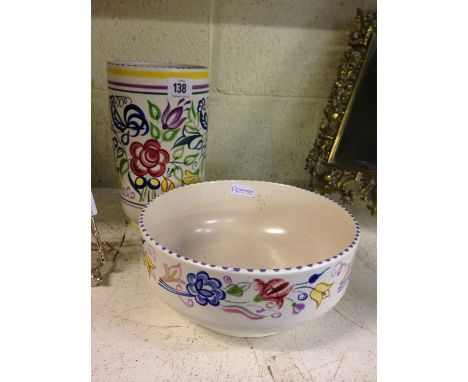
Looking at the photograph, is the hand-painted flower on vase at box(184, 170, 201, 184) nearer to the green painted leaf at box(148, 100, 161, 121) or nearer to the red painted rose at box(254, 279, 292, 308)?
the green painted leaf at box(148, 100, 161, 121)

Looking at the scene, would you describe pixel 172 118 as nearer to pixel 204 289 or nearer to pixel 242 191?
pixel 242 191

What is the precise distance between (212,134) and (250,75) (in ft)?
0.38

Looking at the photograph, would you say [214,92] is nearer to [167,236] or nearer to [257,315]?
[167,236]

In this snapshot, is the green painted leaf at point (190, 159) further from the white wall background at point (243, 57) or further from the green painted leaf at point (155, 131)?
the white wall background at point (243, 57)

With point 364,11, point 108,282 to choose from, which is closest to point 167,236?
point 108,282

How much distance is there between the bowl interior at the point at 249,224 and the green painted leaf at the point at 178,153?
0.04m

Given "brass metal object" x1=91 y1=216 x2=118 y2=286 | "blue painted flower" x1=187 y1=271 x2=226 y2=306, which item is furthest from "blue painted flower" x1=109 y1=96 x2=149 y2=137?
"blue painted flower" x1=187 y1=271 x2=226 y2=306

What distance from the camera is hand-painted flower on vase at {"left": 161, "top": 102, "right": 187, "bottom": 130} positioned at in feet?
1.61

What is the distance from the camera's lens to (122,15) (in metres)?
0.60

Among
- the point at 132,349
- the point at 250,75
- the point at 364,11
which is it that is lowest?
the point at 132,349

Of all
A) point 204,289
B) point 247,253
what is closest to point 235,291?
point 204,289

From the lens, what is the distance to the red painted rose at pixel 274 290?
1.01ft

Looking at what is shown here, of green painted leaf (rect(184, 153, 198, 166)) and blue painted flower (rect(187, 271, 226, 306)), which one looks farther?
green painted leaf (rect(184, 153, 198, 166))

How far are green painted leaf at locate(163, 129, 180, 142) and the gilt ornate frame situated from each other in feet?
0.80
